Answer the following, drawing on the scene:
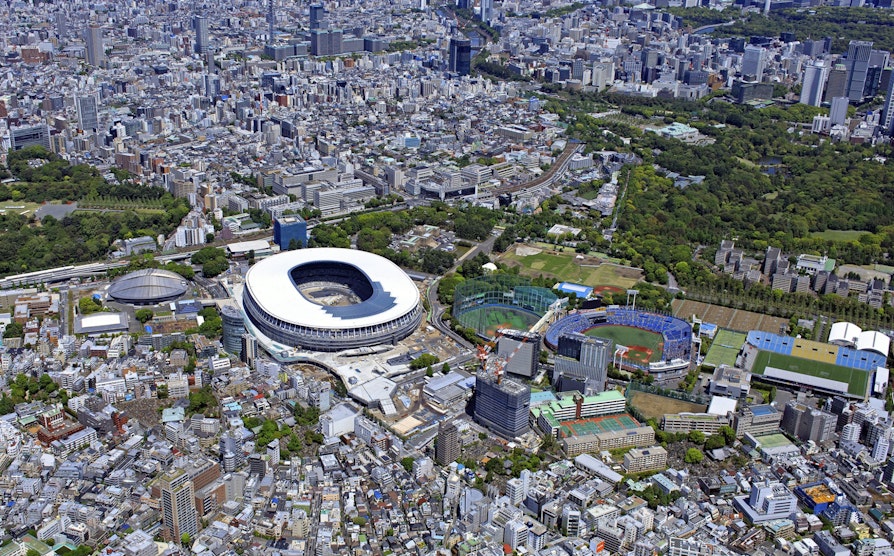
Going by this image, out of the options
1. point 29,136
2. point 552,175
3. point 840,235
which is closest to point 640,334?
point 840,235

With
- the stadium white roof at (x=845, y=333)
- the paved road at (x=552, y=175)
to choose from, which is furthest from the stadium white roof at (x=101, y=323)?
the stadium white roof at (x=845, y=333)

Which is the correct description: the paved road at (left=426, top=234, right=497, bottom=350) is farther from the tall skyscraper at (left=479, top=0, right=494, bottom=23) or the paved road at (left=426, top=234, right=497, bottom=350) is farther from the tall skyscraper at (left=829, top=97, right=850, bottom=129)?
the tall skyscraper at (left=479, top=0, right=494, bottom=23)

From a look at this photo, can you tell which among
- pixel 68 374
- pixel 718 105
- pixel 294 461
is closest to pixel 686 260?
pixel 294 461

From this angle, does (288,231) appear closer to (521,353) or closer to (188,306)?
(188,306)

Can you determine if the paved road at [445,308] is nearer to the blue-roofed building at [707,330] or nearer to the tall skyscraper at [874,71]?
the blue-roofed building at [707,330]

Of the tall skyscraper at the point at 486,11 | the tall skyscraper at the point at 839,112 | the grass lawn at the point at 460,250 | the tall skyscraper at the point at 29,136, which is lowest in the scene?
the grass lawn at the point at 460,250
